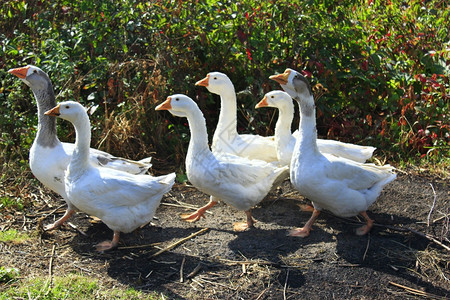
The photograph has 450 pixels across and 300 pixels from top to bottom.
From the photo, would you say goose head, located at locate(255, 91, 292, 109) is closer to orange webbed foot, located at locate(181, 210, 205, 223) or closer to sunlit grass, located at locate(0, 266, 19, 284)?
orange webbed foot, located at locate(181, 210, 205, 223)

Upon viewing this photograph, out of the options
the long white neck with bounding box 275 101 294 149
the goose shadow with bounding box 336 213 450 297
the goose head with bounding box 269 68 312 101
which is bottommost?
the goose shadow with bounding box 336 213 450 297

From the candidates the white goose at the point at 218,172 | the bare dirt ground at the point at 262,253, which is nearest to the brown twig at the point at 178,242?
the bare dirt ground at the point at 262,253

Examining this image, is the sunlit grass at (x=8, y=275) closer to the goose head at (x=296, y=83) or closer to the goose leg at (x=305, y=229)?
the goose leg at (x=305, y=229)

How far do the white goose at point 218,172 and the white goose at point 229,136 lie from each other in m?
0.65

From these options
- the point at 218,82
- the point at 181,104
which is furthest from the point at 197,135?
the point at 218,82

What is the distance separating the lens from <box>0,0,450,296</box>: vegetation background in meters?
6.90

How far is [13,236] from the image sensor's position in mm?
5125

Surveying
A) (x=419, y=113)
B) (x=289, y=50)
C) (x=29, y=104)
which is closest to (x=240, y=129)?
(x=289, y=50)

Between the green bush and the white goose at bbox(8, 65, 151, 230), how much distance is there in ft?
3.36

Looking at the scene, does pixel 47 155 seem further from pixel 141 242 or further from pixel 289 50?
pixel 289 50

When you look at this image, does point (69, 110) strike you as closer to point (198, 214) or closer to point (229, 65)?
point (198, 214)

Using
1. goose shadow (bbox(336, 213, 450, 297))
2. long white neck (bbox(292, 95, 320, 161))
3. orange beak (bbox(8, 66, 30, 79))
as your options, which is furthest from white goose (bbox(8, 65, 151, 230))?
goose shadow (bbox(336, 213, 450, 297))

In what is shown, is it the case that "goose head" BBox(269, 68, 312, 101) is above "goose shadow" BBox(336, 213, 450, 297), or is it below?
above

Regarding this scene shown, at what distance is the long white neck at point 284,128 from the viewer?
596cm
